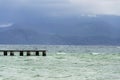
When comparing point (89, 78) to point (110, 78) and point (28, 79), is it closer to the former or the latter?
point (110, 78)

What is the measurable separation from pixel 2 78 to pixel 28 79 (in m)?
3.08

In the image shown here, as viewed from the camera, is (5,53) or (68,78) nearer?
(68,78)

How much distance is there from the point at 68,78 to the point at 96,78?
331 cm

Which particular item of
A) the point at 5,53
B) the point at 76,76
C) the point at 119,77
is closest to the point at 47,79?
the point at 76,76

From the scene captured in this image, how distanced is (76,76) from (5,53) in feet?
166

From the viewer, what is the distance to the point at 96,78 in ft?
157

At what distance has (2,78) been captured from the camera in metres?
46.7

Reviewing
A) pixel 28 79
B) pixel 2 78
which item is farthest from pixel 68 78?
pixel 2 78

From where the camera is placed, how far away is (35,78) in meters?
47.6

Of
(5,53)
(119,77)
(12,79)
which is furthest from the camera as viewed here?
(5,53)

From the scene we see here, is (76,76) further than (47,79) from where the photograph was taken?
Yes

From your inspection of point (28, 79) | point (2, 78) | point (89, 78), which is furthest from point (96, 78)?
point (2, 78)

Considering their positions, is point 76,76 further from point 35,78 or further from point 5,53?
point 5,53

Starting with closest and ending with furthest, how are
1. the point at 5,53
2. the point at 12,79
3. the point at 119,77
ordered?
the point at 12,79 < the point at 119,77 < the point at 5,53
